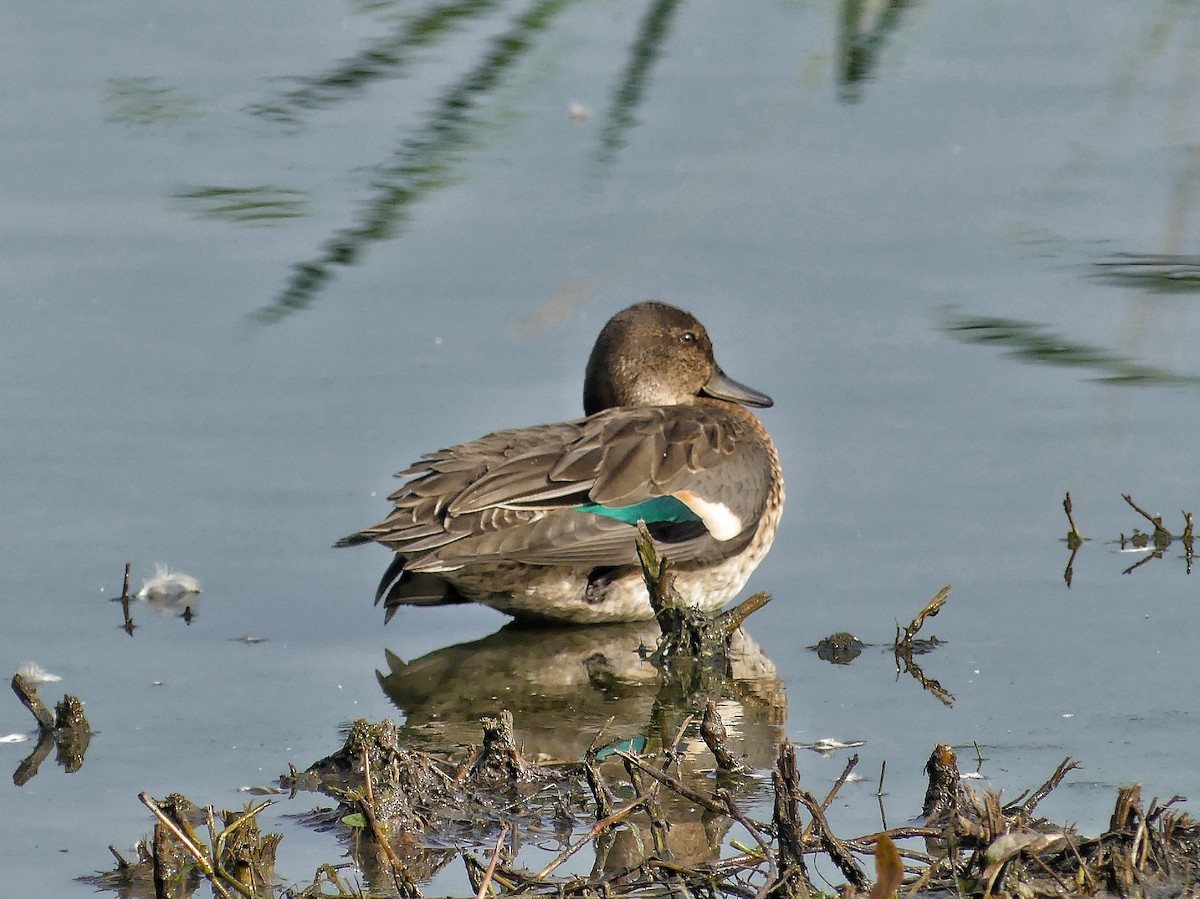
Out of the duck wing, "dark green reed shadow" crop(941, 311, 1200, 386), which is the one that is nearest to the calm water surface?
"dark green reed shadow" crop(941, 311, 1200, 386)

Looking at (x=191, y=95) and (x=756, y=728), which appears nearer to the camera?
(x=756, y=728)

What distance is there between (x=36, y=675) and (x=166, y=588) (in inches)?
26.8

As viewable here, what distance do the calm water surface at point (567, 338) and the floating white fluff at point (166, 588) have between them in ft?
0.22

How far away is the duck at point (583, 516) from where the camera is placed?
636cm

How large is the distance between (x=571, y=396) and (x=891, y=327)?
1.20m

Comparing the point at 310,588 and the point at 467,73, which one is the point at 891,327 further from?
the point at 467,73

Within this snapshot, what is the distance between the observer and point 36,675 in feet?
17.9

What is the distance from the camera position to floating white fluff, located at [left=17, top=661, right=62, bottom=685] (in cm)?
542

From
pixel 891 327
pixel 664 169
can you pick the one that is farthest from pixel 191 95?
pixel 891 327

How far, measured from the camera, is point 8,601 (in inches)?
236

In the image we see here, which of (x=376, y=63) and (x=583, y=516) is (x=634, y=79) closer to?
(x=376, y=63)

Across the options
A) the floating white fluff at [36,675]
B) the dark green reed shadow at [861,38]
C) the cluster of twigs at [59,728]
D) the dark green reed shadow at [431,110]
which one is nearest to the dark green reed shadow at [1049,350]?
the dark green reed shadow at [431,110]

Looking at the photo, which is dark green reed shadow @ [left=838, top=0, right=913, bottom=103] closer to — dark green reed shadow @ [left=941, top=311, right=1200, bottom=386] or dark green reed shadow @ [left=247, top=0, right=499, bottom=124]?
dark green reed shadow @ [left=247, top=0, right=499, bottom=124]

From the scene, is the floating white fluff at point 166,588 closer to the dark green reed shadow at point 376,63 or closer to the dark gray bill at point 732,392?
the dark gray bill at point 732,392
